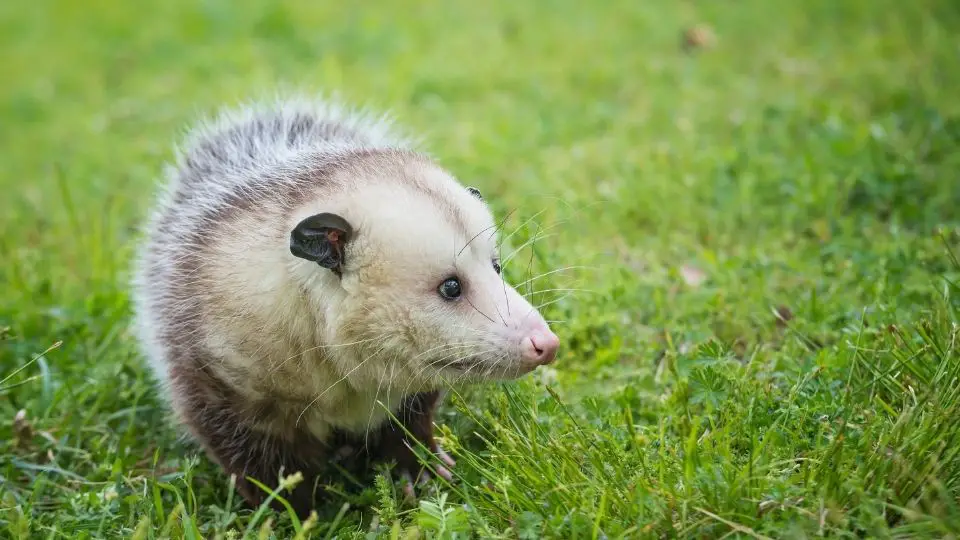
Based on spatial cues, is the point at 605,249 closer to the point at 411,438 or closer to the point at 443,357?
the point at 411,438

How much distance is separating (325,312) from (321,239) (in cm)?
19

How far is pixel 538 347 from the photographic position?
204cm

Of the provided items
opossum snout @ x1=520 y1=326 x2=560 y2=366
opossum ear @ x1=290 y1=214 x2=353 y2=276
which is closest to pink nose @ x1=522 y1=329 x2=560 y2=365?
opossum snout @ x1=520 y1=326 x2=560 y2=366

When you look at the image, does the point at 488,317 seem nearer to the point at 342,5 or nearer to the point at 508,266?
the point at 508,266

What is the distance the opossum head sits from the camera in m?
2.09

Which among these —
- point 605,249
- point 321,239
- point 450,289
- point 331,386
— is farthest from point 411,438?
point 605,249

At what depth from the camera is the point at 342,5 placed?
263 inches

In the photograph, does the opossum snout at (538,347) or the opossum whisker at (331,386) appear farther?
the opossum whisker at (331,386)

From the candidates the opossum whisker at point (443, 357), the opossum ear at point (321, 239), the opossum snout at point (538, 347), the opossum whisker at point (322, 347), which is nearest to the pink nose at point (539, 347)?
the opossum snout at point (538, 347)

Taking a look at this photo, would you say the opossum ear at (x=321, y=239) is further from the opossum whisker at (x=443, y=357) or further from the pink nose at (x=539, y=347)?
the pink nose at (x=539, y=347)

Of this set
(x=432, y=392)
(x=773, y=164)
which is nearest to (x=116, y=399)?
(x=432, y=392)

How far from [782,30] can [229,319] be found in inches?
171

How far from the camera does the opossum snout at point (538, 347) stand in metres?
2.04

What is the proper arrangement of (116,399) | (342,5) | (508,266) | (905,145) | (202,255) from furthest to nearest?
1. (342,5)
2. (905,145)
3. (508,266)
4. (116,399)
5. (202,255)
